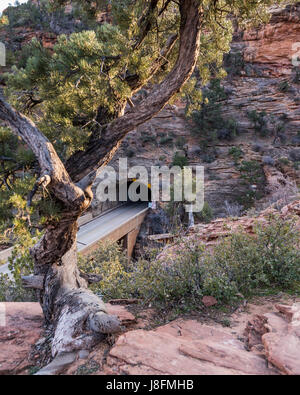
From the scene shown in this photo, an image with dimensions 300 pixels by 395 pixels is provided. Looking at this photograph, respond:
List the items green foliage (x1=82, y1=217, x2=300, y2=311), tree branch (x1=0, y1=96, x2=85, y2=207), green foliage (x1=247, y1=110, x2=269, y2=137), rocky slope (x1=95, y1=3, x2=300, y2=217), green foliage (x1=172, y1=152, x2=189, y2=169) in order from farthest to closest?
Answer: green foliage (x1=247, y1=110, x2=269, y2=137) → rocky slope (x1=95, y1=3, x2=300, y2=217) → green foliage (x1=172, y1=152, x2=189, y2=169) → green foliage (x1=82, y1=217, x2=300, y2=311) → tree branch (x1=0, y1=96, x2=85, y2=207)

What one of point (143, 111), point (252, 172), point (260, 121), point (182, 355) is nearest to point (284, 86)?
point (260, 121)

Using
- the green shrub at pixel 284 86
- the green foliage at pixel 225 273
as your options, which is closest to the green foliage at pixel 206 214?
the green foliage at pixel 225 273

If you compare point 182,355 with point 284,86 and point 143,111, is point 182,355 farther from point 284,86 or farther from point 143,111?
point 284,86

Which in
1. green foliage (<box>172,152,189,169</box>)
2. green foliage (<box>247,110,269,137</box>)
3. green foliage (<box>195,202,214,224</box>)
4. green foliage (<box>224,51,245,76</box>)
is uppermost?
green foliage (<box>224,51,245,76</box>)

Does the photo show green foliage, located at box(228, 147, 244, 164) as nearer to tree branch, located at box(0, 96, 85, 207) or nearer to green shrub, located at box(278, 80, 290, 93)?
green shrub, located at box(278, 80, 290, 93)

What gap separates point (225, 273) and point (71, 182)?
2115mm

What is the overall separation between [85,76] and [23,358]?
299 centimetres

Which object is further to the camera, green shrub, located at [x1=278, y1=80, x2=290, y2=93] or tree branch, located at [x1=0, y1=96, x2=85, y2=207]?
green shrub, located at [x1=278, y1=80, x2=290, y2=93]

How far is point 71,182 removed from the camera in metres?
2.44

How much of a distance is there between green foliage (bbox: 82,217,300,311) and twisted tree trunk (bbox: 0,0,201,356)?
0.72 meters

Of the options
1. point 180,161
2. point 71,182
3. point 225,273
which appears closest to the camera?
point 71,182

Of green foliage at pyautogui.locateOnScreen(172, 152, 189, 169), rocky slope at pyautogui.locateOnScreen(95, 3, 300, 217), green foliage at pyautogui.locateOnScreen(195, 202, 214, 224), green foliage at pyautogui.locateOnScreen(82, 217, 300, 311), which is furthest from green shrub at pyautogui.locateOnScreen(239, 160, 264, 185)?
green foliage at pyautogui.locateOnScreen(82, 217, 300, 311)

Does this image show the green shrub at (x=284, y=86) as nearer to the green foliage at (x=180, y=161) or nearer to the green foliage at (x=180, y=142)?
the green foliage at (x=180, y=142)

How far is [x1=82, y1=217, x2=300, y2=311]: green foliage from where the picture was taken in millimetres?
2650
